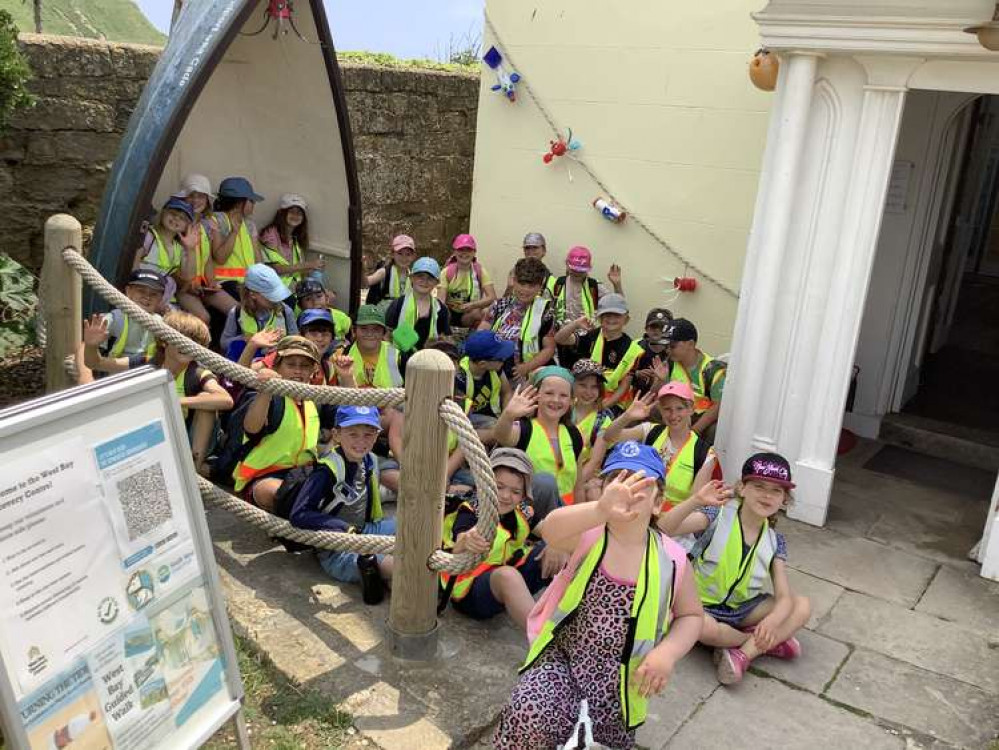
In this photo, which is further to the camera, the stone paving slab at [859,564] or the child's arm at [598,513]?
the stone paving slab at [859,564]

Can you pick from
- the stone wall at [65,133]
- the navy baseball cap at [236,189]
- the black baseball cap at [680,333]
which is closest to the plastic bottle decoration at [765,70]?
the black baseball cap at [680,333]

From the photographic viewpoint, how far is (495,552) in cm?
406

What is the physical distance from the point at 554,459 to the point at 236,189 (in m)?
3.57

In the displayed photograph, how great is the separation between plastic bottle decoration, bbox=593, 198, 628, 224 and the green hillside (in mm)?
37225

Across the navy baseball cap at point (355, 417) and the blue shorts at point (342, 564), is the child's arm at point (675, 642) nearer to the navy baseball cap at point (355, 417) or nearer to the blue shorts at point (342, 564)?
the blue shorts at point (342, 564)

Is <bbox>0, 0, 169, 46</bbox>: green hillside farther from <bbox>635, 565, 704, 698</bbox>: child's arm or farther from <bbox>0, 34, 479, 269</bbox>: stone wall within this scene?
<bbox>635, 565, 704, 698</bbox>: child's arm

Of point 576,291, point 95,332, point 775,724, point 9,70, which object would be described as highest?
point 9,70

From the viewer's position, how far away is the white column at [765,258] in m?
5.00

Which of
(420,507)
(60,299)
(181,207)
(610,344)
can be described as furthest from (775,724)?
(181,207)

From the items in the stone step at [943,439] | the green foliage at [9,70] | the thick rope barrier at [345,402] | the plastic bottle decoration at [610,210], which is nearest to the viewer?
the thick rope barrier at [345,402]

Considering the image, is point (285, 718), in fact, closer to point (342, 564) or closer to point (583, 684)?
point (342, 564)

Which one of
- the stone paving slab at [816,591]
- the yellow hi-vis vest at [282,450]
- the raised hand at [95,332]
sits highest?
the raised hand at [95,332]

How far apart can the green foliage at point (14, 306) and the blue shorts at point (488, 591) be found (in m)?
3.29

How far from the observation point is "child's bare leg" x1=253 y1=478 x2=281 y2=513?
4453mm
